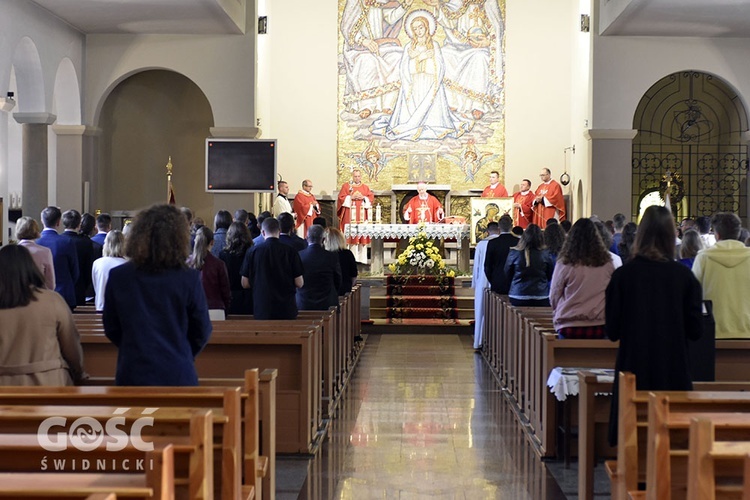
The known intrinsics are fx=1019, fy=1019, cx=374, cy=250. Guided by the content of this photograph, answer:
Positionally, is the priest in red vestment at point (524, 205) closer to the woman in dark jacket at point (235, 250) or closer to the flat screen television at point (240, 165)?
the flat screen television at point (240, 165)

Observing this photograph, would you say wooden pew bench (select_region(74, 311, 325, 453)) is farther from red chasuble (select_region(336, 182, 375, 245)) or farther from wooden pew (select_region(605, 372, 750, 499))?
red chasuble (select_region(336, 182, 375, 245))

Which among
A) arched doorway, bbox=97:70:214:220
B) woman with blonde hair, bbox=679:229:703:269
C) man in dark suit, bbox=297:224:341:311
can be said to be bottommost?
man in dark suit, bbox=297:224:341:311

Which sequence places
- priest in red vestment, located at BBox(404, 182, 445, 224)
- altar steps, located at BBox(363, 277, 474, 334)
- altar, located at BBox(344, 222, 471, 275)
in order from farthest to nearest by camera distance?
priest in red vestment, located at BBox(404, 182, 445, 224), altar, located at BBox(344, 222, 471, 275), altar steps, located at BBox(363, 277, 474, 334)

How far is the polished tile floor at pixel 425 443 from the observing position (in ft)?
21.6

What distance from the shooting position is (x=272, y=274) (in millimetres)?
8836

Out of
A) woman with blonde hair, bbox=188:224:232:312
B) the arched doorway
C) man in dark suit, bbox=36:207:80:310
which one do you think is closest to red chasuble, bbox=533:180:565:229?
the arched doorway

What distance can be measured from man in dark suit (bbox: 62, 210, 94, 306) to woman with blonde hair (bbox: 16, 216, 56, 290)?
98 cm

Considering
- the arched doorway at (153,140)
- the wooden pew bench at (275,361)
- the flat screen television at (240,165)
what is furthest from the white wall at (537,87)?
the wooden pew bench at (275,361)

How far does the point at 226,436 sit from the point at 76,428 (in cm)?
64

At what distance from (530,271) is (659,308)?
17.7ft

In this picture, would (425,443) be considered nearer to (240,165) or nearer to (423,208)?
(240,165)

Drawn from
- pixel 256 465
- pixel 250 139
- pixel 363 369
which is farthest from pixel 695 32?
pixel 256 465

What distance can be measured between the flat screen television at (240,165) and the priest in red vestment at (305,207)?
3.52 metres

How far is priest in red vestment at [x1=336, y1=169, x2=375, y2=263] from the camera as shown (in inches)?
797
